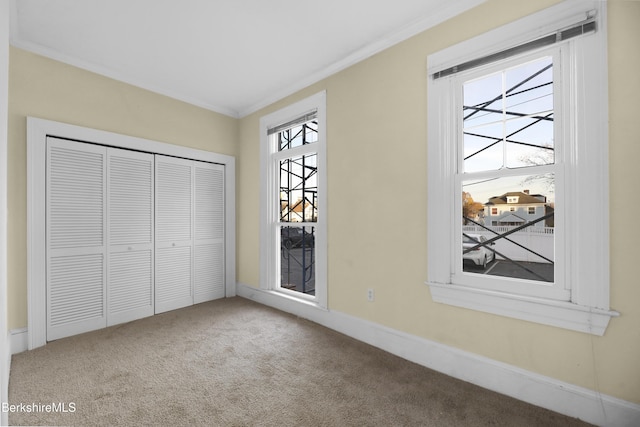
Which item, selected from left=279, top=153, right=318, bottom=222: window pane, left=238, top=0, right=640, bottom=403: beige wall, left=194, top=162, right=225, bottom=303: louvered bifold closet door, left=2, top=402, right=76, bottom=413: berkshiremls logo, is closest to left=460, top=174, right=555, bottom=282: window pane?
left=238, top=0, right=640, bottom=403: beige wall

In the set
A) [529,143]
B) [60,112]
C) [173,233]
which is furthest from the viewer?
[173,233]

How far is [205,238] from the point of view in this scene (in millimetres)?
3824

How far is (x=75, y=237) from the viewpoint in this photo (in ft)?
9.07

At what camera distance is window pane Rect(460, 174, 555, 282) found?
183 cm

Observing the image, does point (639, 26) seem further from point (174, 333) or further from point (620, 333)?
point (174, 333)

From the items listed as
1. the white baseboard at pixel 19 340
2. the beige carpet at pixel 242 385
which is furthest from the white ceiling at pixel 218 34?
the beige carpet at pixel 242 385

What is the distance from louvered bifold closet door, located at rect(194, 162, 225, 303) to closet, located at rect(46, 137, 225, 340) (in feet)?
0.04

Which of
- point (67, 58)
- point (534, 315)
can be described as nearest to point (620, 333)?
point (534, 315)

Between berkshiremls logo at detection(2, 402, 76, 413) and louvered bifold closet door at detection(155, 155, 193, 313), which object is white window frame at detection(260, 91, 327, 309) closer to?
louvered bifold closet door at detection(155, 155, 193, 313)

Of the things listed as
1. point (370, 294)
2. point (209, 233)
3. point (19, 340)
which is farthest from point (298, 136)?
point (19, 340)

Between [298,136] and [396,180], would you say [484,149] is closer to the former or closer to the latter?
[396,180]

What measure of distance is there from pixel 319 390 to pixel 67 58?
3.67 m

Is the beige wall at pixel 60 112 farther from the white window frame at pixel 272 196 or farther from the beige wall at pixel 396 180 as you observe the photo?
the white window frame at pixel 272 196

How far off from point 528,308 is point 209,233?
3.50m
